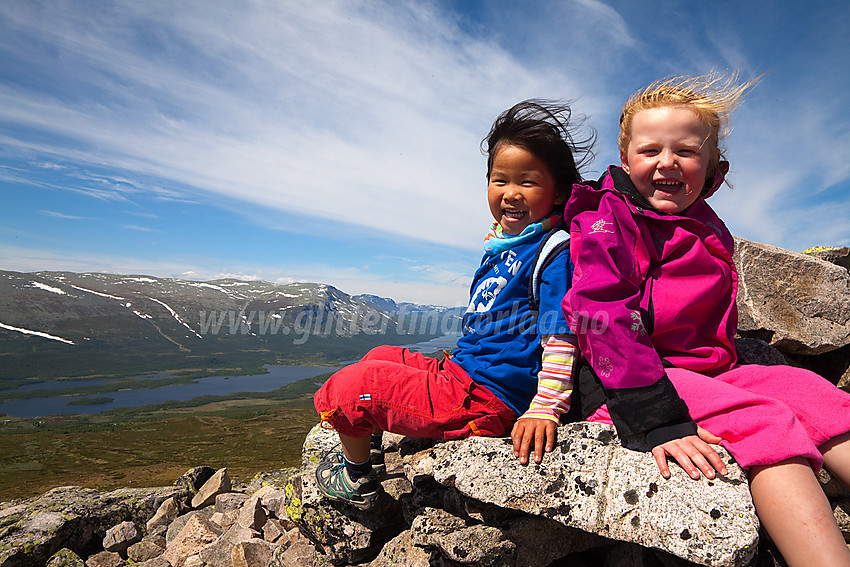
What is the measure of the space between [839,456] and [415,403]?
3.45 metres

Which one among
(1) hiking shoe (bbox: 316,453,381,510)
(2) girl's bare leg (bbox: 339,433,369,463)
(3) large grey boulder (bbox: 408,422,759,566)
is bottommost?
(1) hiking shoe (bbox: 316,453,381,510)

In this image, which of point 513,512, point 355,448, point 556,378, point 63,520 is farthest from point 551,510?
point 63,520

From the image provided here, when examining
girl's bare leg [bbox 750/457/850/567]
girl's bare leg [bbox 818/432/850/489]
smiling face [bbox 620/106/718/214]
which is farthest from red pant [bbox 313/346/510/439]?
smiling face [bbox 620/106/718/214]

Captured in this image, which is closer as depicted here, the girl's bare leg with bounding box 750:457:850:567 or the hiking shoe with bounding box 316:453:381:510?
the girl's bare leg with bounding box 750:457:850:567

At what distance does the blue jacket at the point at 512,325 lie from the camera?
4465mm

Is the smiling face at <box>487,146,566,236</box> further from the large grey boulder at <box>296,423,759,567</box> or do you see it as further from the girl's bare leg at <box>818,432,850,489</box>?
the girl's bare leg at <box>818,432,850,489</box>

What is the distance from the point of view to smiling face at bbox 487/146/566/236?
16.3 feet

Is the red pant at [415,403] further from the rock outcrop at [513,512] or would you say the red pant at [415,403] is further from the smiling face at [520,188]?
the smiling face at [520,188]

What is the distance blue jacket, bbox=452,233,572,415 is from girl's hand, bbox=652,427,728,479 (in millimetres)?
1210

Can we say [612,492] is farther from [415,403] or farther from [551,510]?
[415,403]

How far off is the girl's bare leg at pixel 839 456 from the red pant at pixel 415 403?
96.9 inches

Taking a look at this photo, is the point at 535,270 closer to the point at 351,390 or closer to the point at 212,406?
Answer: the point at 351,390

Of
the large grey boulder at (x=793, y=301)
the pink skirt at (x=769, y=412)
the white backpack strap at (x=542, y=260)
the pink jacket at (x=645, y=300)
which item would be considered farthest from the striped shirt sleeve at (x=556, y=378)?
the large grey boulder at (x=793, y=301)

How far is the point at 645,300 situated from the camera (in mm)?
4258
